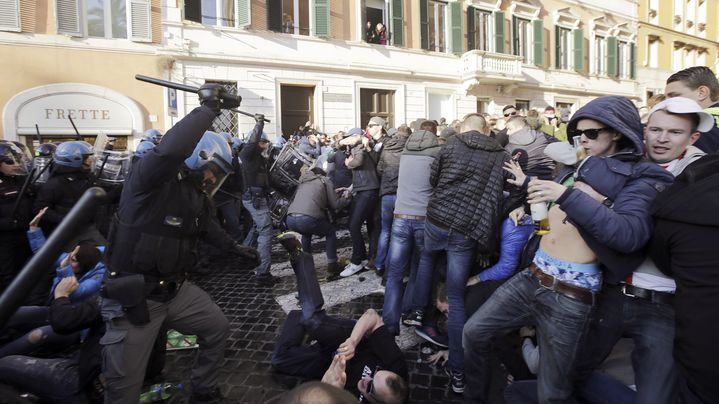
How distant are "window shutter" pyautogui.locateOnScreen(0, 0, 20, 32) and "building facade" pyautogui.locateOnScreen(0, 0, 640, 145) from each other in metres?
0.03

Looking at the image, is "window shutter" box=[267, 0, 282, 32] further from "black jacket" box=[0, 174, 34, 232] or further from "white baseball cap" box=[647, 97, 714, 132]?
"white baseball cap" box=[647, 97, 714, 132]

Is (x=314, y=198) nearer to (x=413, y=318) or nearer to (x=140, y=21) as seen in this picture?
(x=413, y=318)

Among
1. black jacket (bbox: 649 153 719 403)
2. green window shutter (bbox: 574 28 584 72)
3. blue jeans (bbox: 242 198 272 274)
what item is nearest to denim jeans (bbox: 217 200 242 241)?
blue jeans (bbox: 242 198 272 274)

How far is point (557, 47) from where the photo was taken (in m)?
20.2

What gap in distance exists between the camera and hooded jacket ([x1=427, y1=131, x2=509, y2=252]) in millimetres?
2998

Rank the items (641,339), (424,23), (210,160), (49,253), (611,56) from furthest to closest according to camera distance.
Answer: (611,56) → (424,23) → (210,160) → (641,339) → (49,253)

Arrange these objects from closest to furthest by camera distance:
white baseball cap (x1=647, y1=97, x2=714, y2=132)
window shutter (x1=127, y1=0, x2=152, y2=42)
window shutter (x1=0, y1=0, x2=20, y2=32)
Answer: white baseball cap (x1=647, y1=97, x2=714, y2=132) → window shutter (x1=0, y1=0, x2=20, y2=32) → window shutter (x1=127, y1=0, x2=152, y2=42)

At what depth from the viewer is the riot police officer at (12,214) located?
12.6ft

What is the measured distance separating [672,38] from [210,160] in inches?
1278

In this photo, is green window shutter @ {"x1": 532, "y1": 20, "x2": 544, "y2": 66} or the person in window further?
green window shutter @ {"x1": 532, "y1": 20, "x2": 544, "y2": 66}

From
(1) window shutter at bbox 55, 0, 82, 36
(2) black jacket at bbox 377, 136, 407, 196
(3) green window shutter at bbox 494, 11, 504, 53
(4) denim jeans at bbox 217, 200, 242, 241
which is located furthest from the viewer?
(3) green window shutter at bbox 494, 11, 504, 53

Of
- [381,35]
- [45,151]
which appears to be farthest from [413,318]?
[381,35]

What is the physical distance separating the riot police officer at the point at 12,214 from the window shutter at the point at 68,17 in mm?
9687

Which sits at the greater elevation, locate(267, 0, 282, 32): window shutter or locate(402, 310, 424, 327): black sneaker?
locate(267, 0, 282, 32): window shutter
